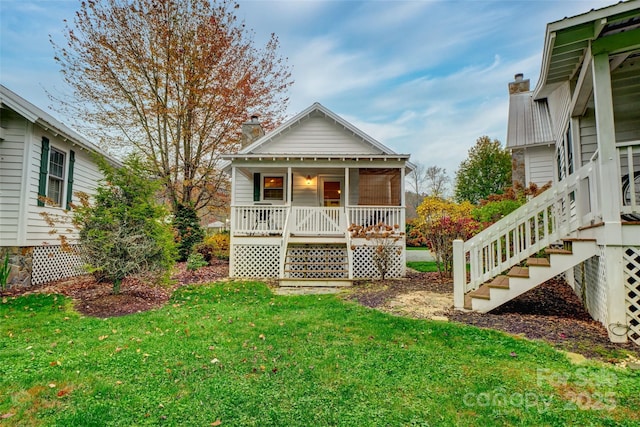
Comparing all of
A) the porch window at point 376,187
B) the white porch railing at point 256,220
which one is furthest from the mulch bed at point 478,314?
the porch window at point 376,187

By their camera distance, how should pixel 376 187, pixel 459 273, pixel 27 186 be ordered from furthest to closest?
pixel 376 187 < pixel 27 186 < pixel 459 273

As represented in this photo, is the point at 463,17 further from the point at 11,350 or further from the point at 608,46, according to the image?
the point at 11,350

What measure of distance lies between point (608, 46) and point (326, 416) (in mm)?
5986

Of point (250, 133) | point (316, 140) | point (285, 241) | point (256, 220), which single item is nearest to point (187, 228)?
point (256, 220)

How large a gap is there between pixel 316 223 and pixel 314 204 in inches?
87.8

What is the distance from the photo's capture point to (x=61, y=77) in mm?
13250

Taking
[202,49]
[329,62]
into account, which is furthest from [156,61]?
[329,62]

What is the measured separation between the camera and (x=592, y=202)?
4.54 meters

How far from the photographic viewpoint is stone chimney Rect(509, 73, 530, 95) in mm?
13598

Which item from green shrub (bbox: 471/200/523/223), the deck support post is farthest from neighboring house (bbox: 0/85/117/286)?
green shrub (bbox: 471/200/523/223)

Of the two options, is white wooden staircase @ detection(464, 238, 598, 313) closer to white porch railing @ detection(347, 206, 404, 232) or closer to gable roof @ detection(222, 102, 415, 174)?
white porch railing @ detection(347, 206, 404, 232)

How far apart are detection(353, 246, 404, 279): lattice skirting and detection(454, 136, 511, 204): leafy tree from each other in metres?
15.0

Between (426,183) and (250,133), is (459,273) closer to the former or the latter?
(250,133)

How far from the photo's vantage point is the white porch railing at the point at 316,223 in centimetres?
1055
